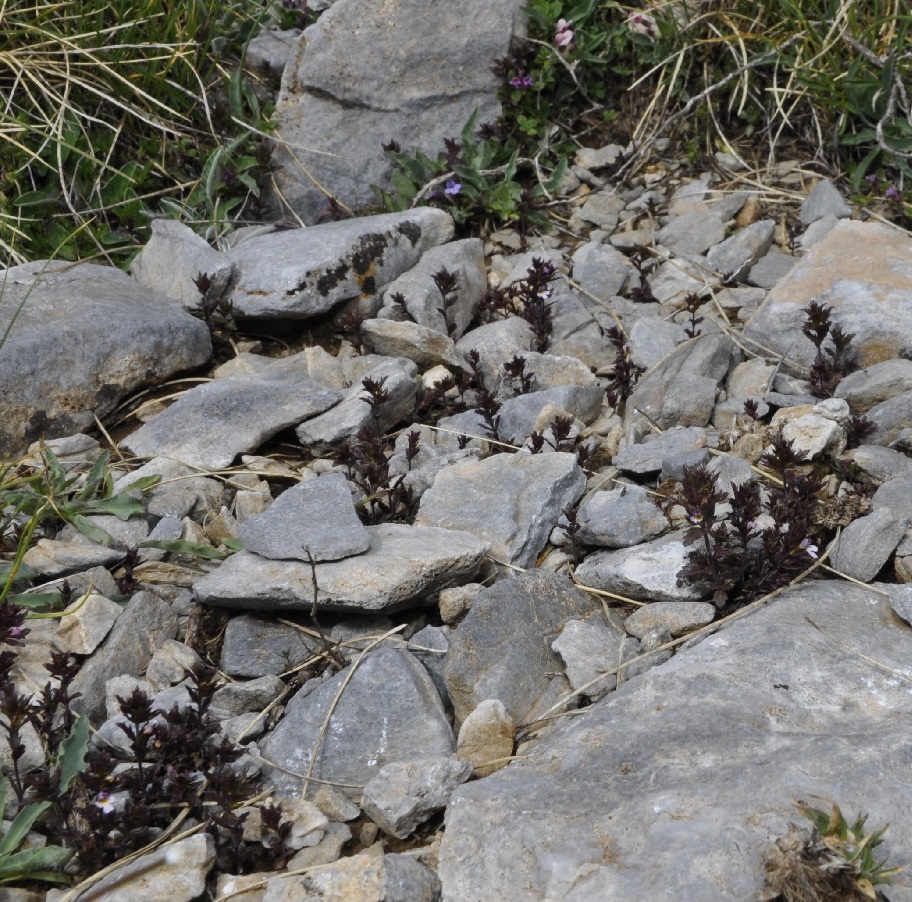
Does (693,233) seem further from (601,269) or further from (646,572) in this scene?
(646,572)

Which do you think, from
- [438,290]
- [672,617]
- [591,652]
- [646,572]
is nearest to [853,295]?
[438,290]

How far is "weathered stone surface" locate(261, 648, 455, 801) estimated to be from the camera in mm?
2883

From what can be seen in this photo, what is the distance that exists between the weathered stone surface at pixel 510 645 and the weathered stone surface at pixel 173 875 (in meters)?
0.81

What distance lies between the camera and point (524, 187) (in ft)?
19.6

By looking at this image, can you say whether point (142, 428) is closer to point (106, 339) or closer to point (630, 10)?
point (106, 339)

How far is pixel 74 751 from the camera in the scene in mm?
2775

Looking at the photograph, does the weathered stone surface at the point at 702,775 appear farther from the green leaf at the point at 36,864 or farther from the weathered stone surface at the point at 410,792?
the green leaf at the point at 36,864

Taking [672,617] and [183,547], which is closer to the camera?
[672,617]

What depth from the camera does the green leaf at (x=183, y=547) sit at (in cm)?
360

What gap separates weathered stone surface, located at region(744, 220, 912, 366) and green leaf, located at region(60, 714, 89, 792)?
3118 mm

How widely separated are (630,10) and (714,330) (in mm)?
2549

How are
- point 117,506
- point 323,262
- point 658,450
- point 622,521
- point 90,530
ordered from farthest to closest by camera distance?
point 323,262, point 658,450, point 117,506, point 90,530, point 622,521

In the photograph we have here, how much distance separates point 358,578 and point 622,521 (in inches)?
→ 35.9

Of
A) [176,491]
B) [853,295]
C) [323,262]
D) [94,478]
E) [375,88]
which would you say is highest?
[375,88]
